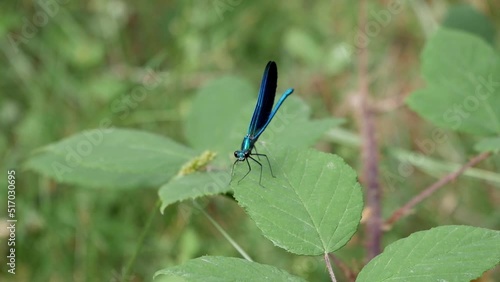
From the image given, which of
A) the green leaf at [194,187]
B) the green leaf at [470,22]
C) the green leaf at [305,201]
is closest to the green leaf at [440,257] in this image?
the green leaf at [305,201]

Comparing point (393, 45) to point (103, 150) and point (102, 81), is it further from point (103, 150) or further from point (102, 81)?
point (103, 150)

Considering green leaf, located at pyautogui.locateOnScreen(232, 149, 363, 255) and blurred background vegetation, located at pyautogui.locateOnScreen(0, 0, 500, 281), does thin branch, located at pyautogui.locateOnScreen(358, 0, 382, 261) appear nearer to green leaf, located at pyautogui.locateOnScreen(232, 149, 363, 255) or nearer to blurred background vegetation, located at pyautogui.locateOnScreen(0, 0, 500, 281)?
blurred background vegetation, located at pyautogui.locateOnScreen(0, 0, 500, 281)

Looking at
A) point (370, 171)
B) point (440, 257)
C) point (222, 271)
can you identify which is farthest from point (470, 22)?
point (222, 271)

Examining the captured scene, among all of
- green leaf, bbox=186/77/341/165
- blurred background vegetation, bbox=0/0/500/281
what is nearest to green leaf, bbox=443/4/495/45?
blurred background vegetation, bbox=0/0/500/281

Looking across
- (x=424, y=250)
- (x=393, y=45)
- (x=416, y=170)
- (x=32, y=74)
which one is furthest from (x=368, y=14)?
(x=424, y=250)

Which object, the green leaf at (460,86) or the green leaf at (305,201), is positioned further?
the green leaf at (460,86)

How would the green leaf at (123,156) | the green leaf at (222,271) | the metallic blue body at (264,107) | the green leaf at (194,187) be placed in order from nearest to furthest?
the green leaf at (222,271) < the green leaf at (194,187) < the metallic blue body at (264,107) < the green leaf at (123,156)

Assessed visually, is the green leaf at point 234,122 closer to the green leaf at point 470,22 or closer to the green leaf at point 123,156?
the green leaf at point 123,156
